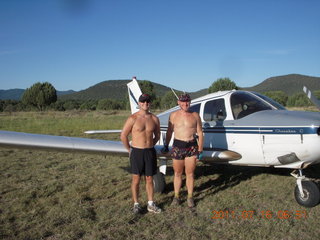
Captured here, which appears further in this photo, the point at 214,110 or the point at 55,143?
the point at 214,110

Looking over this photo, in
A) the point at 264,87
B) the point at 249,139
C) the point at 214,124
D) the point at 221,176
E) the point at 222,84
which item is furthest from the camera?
the point at 264,87

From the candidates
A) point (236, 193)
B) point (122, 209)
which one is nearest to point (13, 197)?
point (122, 209)

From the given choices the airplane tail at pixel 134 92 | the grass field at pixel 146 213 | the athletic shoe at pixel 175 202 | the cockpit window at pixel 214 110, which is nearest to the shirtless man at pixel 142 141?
the athletic shoe at pixel 175 202

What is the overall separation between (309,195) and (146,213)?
267 cm

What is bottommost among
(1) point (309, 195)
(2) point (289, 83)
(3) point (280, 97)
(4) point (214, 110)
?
(1) point (309, 195)

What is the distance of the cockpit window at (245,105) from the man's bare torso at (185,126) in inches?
41.3

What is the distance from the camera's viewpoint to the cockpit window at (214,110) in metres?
5.17

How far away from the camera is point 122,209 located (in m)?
4.43

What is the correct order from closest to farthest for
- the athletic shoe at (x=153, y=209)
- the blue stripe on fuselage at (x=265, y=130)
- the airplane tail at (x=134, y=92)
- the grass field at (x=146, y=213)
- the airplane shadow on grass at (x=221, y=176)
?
the grass field at (x=146, y=213) → the blue stripe on fuselage at (x=265, y=130) → the athletic shoe at (x=153, y=209) → the airplane shadow on grass at (x=221, y=176) → the airplane tail at (x=134, y=92)

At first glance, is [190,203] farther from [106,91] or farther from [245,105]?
[106,91]

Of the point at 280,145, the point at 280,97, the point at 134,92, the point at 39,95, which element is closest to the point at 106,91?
the point at 39,95

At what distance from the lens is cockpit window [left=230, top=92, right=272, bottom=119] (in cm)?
493

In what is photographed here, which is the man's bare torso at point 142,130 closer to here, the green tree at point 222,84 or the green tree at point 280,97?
the green tree at point 222,84
